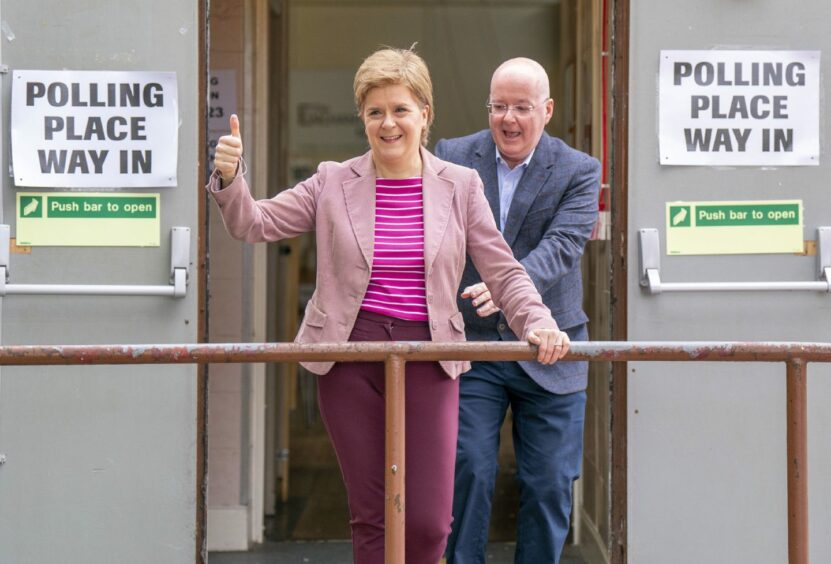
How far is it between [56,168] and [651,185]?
2099 mm

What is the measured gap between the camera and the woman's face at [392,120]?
10.5 feet

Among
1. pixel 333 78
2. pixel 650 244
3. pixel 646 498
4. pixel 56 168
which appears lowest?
pixel 646 498

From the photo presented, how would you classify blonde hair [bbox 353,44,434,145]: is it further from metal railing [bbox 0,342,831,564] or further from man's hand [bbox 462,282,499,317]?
metal railing [bbox 0,342,831,564]

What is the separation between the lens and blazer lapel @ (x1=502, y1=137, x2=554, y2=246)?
12.8 feet

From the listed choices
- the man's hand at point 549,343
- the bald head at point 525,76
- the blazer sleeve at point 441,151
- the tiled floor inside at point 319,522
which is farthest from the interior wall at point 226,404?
the man's hand at point 549,343

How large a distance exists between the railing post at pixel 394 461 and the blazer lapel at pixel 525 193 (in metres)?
1.01

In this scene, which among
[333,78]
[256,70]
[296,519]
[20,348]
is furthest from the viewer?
[333,78]

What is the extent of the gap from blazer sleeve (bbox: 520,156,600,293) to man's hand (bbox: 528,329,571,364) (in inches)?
26.1

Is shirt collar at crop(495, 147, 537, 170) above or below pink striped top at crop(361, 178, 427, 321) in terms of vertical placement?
above

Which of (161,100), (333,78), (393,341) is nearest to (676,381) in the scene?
(393,341)

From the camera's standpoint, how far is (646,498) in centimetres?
430

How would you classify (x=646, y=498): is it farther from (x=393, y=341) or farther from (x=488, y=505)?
(x=393, y=341)

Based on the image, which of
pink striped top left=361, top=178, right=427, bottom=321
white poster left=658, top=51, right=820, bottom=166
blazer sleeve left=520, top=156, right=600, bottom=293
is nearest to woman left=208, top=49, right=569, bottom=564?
pink striped top left=361, top=178, right=427, bottom=321

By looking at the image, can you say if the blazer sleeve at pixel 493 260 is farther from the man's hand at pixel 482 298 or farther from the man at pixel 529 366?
the man at pixel 529 366
